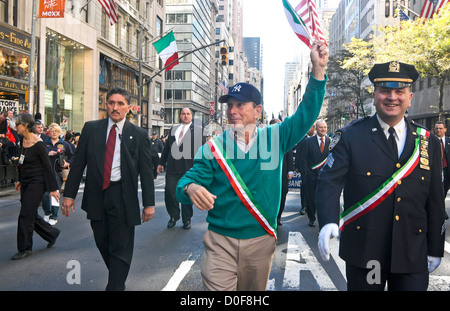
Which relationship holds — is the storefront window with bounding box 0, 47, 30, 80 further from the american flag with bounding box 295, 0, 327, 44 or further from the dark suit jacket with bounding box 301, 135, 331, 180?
the american flag with bounding box 295, 0, 327, 44

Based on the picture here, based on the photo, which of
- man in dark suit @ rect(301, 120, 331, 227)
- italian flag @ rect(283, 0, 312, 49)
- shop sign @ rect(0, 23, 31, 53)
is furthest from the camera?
shop sign @ rect(0, 23, 31, 53)

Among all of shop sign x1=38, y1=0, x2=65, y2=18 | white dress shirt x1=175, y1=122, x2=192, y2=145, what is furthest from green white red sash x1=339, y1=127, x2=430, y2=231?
shop sign x1=38, y1=0, x2=65, y2=18

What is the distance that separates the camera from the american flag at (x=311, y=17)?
13.9ft

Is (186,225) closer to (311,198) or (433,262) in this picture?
(311,198)

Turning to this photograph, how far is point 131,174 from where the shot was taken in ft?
14.1

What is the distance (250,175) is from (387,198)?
947 millimetres

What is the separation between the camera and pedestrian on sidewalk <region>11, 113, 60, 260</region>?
591cm

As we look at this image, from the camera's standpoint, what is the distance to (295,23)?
3.87 meters

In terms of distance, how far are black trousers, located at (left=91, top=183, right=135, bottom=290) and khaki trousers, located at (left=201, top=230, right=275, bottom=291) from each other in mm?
1509

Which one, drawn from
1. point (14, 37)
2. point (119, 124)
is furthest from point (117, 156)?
point (14, 37)

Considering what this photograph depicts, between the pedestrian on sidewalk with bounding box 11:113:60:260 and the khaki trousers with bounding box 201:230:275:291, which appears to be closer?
the khaki trousers with bounding box 201:230:275:291

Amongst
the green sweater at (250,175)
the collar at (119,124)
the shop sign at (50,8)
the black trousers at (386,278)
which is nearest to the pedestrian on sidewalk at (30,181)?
the collar at (119,124)
